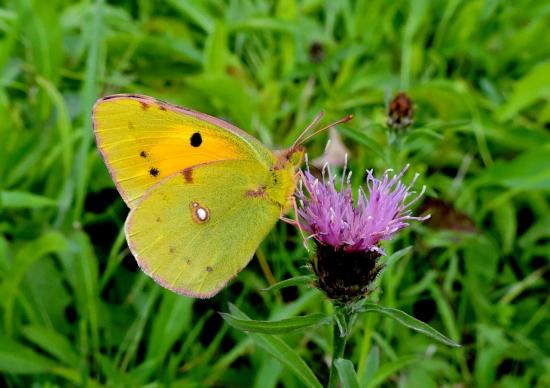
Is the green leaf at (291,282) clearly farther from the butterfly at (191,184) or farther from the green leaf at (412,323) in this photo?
the butterfly at (191,184)

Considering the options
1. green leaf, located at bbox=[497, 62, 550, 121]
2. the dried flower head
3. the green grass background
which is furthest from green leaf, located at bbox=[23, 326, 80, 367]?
green leaf, located at bbox=[497, 62, 550, 121]

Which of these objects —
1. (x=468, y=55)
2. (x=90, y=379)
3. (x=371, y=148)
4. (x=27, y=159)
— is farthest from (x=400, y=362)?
(x=468, y=55)

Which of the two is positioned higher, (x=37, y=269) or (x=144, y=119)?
(x=144, y=119)

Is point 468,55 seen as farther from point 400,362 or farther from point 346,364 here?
point 346,364

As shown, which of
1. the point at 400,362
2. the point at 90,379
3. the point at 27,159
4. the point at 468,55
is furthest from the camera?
the point at 468,55

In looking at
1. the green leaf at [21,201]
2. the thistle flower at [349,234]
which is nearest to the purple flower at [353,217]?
the thistle flower at [349,234]

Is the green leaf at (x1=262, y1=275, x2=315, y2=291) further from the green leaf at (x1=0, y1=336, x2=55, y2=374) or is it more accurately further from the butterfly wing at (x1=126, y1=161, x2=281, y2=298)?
the green leaf at (x1=0, y1=336, x2=55, y2=374)

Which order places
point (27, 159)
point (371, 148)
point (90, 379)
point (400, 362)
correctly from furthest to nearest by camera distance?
point (27, 159) < point (90, 379) < point (371, 148) < point (400, 362)
